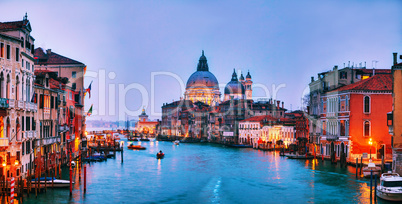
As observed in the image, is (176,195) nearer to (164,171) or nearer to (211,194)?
(211,194)

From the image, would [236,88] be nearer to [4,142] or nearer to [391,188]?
[391,188]

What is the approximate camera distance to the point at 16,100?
20.7 metres

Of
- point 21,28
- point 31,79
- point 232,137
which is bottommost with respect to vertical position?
point 232,137

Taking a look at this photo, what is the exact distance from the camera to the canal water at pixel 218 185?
22328 millimetres

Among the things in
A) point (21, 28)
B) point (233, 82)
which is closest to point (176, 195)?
point (21, 28)

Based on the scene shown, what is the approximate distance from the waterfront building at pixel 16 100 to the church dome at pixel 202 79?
105 metres

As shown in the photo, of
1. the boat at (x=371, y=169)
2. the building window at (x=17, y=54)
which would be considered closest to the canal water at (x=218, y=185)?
the boat at (x=371, y=169)

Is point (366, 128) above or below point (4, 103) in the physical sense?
below

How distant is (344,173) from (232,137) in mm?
53370

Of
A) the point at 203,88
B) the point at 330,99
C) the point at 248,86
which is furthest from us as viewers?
the point at 203,88

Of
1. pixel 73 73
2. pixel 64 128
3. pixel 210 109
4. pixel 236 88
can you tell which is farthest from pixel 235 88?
pixel 64 128

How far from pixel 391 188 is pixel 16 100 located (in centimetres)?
1418

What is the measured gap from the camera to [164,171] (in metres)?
34.3

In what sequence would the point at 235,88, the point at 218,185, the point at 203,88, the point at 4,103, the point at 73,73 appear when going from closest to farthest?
the point at 4,103 < the point at 218,185 < the point at 73,73 < the point at 235,88 < the point at 203,88
